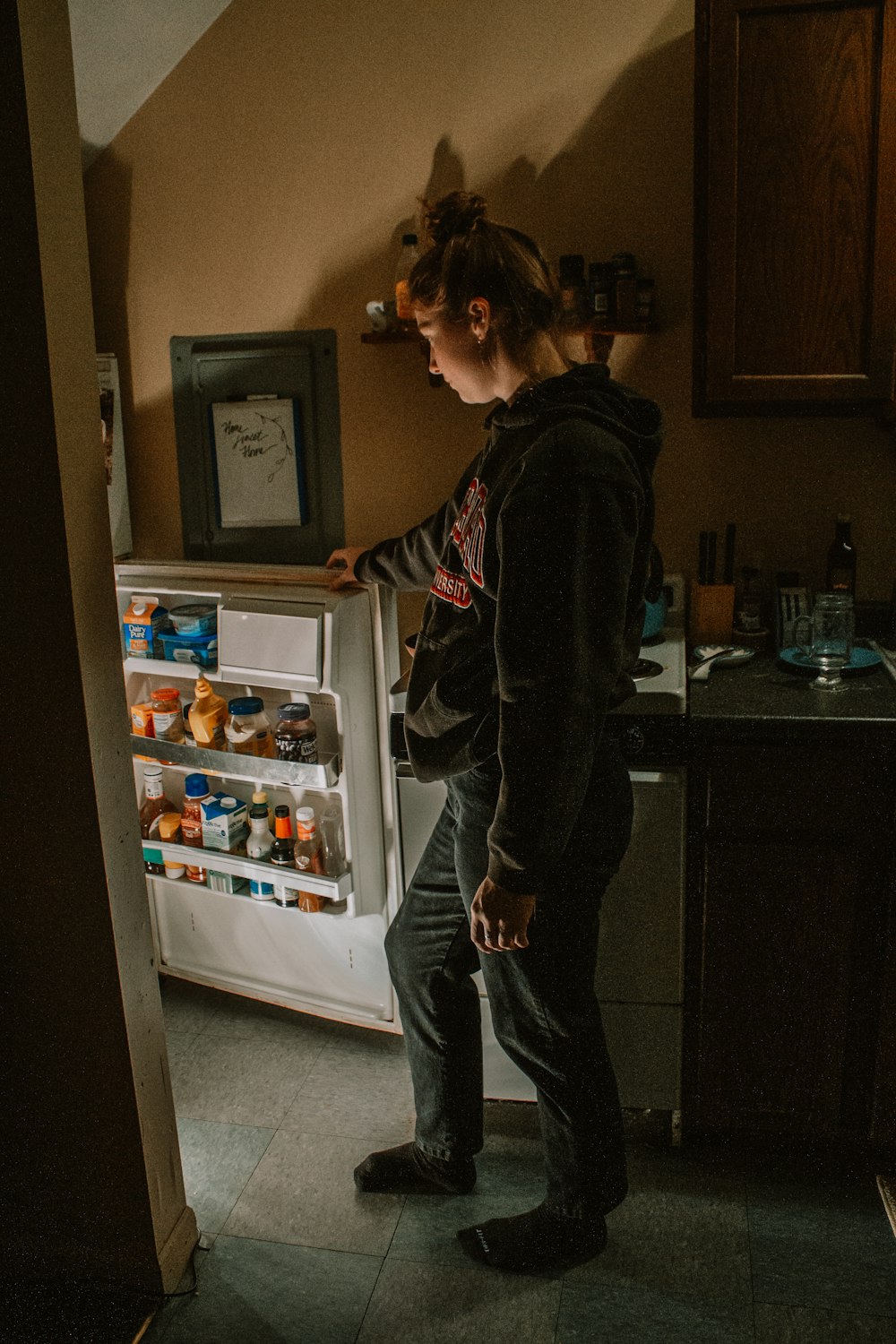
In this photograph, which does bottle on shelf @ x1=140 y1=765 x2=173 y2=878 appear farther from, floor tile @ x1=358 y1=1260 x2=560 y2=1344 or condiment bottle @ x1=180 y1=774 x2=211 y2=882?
floor tile @ x1=358 y1=1260 x2=560 y2=1344

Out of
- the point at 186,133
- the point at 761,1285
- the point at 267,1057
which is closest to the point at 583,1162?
the point at 761,1285

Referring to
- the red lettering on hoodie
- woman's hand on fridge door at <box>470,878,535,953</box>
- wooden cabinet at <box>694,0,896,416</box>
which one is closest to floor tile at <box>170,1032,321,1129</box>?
woman's hand on fridge door at <box>470,878,535,953</box>

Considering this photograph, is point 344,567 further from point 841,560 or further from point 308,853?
point 841,560

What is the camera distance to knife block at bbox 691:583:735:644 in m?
2.27

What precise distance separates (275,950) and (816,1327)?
4.53 ft

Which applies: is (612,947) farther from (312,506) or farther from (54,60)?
(54,60)

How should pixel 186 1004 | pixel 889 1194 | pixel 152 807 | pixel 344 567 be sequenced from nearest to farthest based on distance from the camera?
pixel 889 1194, pixel 344 567, pixel 152 807, pixel 186 1004

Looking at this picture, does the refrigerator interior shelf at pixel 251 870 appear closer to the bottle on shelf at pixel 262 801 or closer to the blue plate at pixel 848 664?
the bottle on shelf at pixel 262 801

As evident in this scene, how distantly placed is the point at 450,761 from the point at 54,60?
1.08m

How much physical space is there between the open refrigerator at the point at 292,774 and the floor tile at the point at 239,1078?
128 millimetres

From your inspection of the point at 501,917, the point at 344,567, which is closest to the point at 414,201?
the point at 344,567

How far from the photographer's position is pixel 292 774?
7.21ft

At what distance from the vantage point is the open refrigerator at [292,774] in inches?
86.0

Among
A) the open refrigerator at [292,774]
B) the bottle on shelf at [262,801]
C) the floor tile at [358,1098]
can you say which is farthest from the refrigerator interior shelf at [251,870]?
the floor tile at [358,1098]
